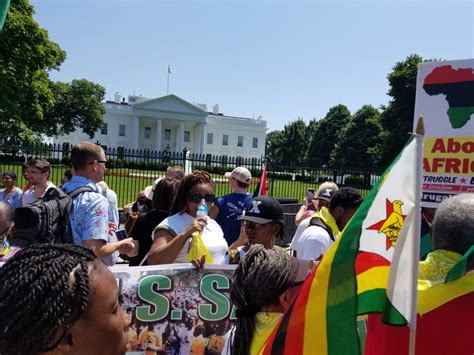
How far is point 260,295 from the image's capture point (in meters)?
2.06

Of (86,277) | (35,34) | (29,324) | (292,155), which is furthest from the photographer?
(292,155)

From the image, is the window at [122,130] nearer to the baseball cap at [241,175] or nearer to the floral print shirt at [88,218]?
the baseball cap at [241,175]

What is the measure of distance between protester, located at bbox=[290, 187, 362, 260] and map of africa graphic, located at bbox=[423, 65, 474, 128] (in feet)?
4.25

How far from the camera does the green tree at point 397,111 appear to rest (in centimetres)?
4278

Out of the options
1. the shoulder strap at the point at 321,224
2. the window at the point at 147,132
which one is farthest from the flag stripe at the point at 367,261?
the window at the point at 147,132

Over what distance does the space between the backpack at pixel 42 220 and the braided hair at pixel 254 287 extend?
190 cm

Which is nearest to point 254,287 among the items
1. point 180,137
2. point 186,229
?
point 186,229

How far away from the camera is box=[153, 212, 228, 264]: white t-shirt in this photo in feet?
12.0

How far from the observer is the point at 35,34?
2533 centimetres

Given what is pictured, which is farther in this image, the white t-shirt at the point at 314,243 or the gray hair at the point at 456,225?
the white t-shirt at the point at 314,243

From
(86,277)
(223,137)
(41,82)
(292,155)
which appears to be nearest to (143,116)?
(223,137)

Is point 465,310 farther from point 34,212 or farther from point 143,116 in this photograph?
point 143,116

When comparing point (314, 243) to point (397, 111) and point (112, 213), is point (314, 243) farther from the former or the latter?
point (397, 111)

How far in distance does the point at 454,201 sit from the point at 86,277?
1.63 m
